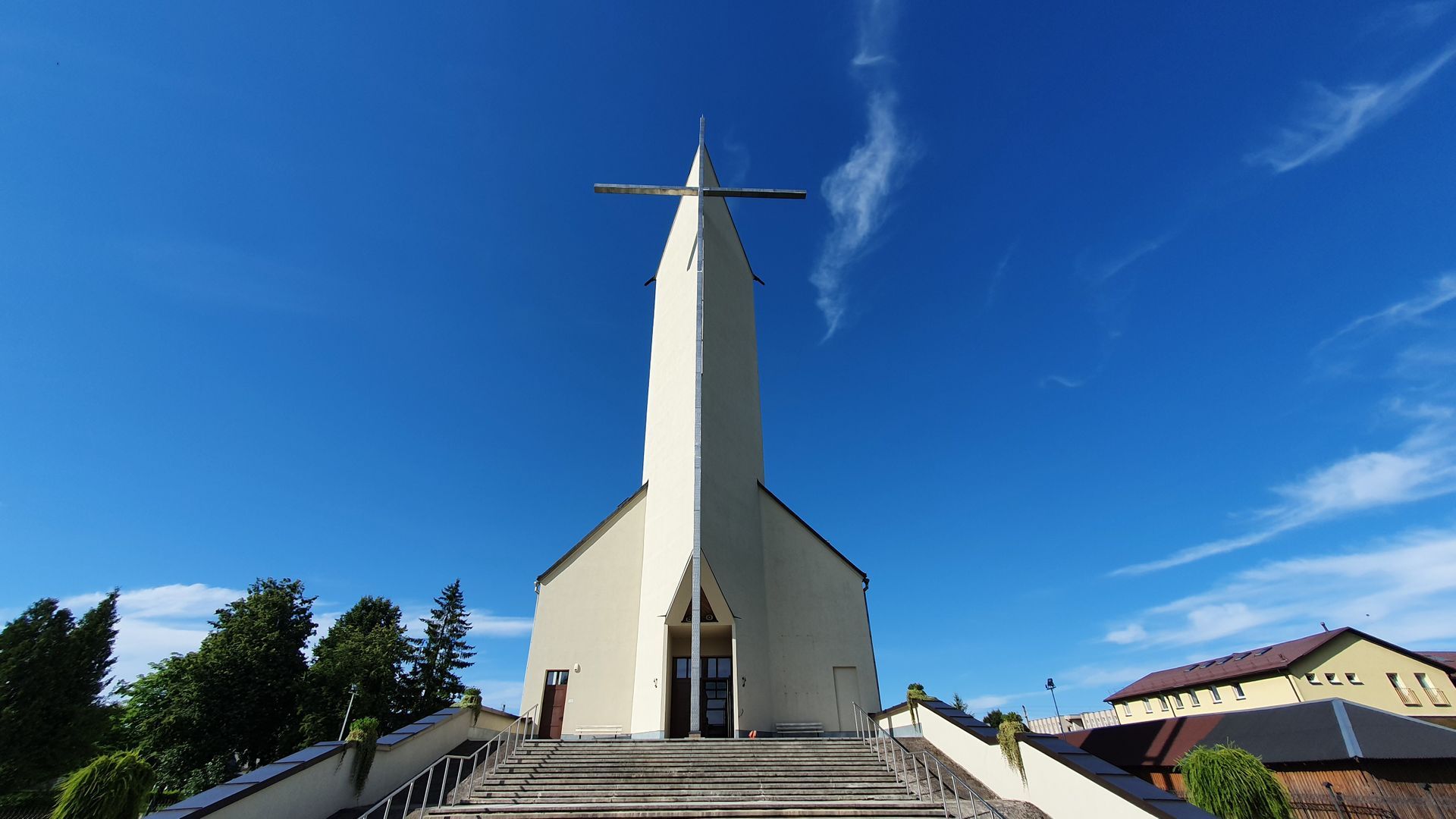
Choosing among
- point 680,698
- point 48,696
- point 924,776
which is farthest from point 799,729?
point 48,696

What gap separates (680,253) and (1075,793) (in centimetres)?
1957

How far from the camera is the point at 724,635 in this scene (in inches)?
658

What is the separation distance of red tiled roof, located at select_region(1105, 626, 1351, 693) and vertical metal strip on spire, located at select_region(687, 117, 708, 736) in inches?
961

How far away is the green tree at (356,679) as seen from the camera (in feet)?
99.9

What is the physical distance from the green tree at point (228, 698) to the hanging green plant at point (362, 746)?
24139 millimetres

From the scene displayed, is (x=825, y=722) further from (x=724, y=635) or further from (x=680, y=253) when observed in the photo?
(x=680, y=253)

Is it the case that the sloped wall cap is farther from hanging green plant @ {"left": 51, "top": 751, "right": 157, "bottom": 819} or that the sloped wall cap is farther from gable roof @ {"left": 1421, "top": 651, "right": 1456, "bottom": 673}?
gable roof @ {"left": 1421, "top": 651, "right": 1456, "bottom": 673}

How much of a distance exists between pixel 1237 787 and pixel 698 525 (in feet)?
37.9

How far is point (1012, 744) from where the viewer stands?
29.5 feet

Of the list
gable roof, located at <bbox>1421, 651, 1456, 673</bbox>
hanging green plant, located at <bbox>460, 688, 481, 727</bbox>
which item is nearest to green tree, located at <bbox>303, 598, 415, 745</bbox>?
hanging green plant, located at <bbox>460, 688, 481, 727</bbox>

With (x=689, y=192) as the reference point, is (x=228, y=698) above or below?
below

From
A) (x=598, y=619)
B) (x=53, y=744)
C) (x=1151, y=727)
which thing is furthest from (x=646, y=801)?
(x=53, y=744)

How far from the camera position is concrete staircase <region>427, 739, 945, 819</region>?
313 inches

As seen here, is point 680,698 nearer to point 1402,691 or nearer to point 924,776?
point 924,776
